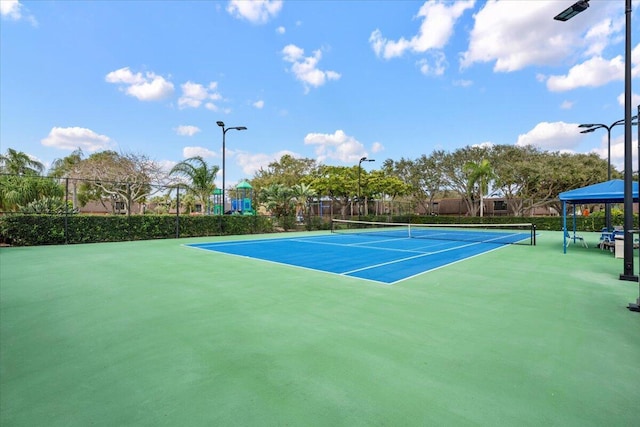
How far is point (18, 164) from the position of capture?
24.9 meters

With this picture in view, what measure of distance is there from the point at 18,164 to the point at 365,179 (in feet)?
91.7

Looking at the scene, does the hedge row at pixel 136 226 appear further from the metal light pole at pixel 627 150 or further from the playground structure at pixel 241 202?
the metal light pole at pixel 627 150

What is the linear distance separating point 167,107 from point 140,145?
4202mm

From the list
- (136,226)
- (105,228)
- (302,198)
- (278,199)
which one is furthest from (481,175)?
(105,228)

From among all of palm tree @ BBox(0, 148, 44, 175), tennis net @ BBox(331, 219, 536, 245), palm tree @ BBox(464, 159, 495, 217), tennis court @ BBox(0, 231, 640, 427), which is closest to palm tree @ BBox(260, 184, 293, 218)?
tennis net @ BBox(331, 219, 536, 245)

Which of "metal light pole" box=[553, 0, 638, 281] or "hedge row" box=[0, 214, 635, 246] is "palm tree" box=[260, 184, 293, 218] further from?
"metal light pole" box=[553, 0, 638, 281]

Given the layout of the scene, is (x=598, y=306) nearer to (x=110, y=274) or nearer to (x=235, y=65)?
(x=110, y=274)

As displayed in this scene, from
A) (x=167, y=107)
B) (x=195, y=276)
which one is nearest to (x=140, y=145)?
(x=167, y=107)

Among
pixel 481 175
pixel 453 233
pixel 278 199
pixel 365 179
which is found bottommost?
pixel 453 233

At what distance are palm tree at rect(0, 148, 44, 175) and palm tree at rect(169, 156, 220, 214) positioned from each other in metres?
11.0

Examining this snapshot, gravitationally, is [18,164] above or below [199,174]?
above

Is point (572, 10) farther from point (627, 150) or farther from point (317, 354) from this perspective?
point (317, 354)

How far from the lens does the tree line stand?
24688 mm

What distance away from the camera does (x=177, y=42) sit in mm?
18281
